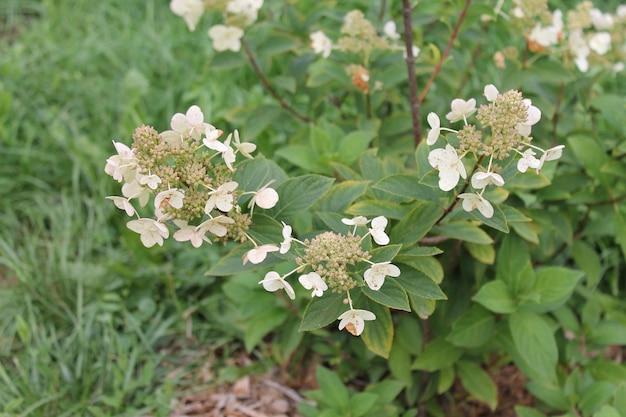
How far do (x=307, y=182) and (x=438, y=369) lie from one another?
887 millimetres

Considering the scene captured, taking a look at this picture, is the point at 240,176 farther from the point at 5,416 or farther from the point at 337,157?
the point at 5,416

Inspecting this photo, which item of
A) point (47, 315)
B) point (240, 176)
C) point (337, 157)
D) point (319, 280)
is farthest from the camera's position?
point (47, 315)

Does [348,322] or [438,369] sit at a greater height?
[348,322]

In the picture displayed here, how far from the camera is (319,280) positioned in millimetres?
1186

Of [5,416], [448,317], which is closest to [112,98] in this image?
[5,416]

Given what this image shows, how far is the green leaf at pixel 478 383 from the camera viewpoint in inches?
74.7

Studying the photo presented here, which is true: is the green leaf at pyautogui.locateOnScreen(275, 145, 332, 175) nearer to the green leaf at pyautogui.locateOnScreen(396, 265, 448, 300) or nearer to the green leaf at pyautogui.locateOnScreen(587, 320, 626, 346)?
the green leaf at pyautogui.locateOnScreen(396, 265, 448, 300)

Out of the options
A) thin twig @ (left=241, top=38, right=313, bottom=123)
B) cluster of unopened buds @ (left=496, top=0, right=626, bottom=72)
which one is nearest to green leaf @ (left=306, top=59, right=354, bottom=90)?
thin twig @ (left=241, top=38, right=313, bottom=123)

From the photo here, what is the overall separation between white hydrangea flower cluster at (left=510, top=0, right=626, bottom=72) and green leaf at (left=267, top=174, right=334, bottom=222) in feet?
3.12

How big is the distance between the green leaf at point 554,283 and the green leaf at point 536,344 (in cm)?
6

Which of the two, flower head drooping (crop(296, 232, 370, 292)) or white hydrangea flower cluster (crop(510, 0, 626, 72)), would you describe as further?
white hydrangea flower cluster (crop(510, 0, 626, 72))

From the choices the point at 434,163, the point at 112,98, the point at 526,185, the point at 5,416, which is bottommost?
the point at 5,416

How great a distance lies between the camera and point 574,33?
6.71ft

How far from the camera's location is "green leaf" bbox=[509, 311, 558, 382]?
164cm
